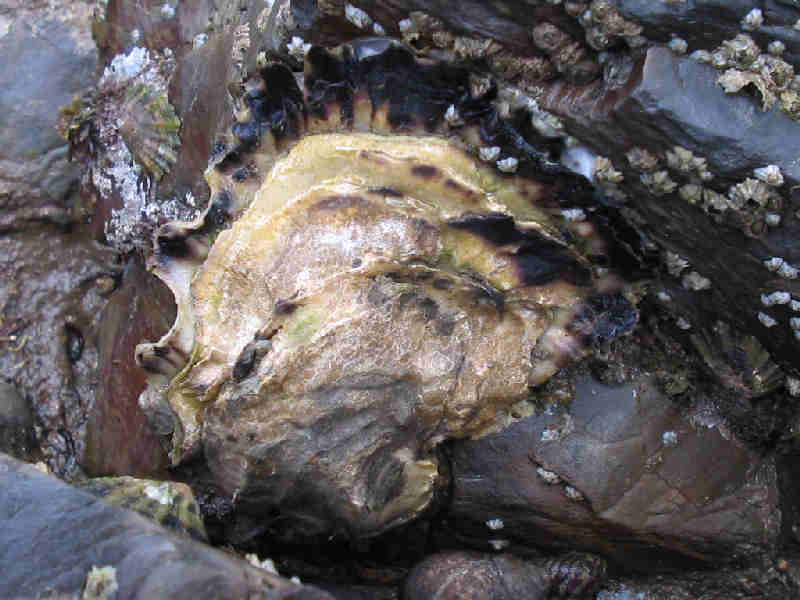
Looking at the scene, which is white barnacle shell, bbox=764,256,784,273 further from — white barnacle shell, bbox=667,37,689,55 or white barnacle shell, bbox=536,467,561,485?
white barnacle shell, bbox=536,467,561,485

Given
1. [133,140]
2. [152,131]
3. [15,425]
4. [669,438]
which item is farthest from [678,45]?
[15,425]

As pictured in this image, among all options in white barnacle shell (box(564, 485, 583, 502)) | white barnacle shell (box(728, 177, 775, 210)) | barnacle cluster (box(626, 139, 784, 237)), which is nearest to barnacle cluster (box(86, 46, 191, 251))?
white barnacle shell (box(564, 485, 583, 502))

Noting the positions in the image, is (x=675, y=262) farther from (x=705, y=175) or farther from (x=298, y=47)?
(x=298, y=47)

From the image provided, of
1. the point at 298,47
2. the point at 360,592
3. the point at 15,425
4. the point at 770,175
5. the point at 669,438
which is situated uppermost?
the point at 298,47

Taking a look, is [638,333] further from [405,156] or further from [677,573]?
[405,156]

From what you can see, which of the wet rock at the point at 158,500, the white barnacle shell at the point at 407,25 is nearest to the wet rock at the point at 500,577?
the wet rock at the point at 158,500

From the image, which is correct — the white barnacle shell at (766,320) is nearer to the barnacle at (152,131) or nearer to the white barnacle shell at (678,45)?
the white barnacle shell at (678,45)

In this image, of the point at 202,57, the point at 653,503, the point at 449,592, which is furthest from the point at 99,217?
the point at 653,503
